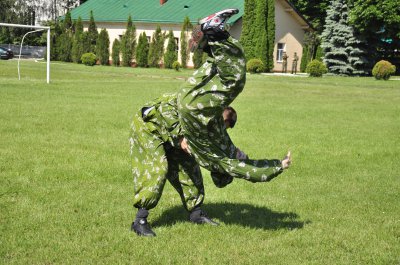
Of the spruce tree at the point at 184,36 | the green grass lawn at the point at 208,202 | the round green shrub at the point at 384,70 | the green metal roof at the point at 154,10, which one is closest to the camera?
the green grass lawn at the point at 208,202

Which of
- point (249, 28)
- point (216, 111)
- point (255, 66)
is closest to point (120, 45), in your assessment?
point (249, 28)

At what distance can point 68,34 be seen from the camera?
5944 centimetres

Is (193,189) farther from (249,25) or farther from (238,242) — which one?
(249,25)

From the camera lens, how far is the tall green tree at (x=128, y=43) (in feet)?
179

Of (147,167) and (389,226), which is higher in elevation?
(147,167)

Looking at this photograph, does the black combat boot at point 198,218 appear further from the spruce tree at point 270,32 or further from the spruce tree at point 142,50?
the spruce tree at point 142,50

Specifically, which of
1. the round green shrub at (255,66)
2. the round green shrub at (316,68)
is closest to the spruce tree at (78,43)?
the round green shrub at (255,66)

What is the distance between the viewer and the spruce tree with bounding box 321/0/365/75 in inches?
1858

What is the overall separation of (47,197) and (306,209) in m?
3.11

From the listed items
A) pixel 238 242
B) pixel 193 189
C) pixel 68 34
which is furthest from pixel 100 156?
pixel 68 34

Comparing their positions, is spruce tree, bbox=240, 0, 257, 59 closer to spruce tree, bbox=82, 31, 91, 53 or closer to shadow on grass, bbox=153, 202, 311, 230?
spruce tree, bbox=82, 31, 91, 53

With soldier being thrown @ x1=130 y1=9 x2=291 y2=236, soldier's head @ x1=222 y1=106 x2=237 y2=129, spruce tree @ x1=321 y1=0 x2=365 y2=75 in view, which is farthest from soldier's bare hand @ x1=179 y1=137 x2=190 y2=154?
spruce tree @ x1=321 y1=0 x2=365 y2=75

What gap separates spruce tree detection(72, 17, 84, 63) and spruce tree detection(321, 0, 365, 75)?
24.4 metres

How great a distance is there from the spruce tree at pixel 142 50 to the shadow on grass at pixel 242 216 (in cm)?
4711
